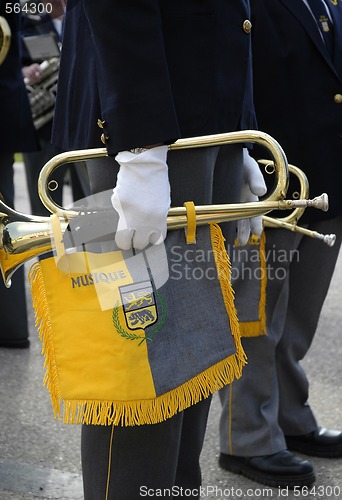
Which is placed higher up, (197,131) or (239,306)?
(197,131)

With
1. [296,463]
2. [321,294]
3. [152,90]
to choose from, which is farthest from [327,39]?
[296,463]

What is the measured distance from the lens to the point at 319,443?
8.78ft

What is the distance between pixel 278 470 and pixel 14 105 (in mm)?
1665

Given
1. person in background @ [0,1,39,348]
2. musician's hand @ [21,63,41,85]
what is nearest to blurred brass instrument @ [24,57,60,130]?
musician's hand @ [21,63,41,85]

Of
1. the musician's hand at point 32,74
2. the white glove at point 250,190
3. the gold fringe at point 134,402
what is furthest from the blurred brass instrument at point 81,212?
the musician's hand at point 32,74

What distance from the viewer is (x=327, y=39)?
7.96 ft

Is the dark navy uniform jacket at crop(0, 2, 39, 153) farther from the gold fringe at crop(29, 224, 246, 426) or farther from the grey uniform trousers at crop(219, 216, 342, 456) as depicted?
the gold fringe at crop(29, 224, 246, 426)

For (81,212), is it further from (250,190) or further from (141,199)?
(250,190)

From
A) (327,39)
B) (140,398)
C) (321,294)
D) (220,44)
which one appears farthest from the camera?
(321,294)

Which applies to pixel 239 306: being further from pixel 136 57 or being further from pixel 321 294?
pixel 136 57

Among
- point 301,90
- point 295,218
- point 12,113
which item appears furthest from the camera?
point 12,113

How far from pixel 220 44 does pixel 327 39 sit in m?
0.87

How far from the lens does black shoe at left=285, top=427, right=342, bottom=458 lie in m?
2.67

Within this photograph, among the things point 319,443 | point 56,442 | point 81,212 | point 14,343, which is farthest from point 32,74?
point 81,212
